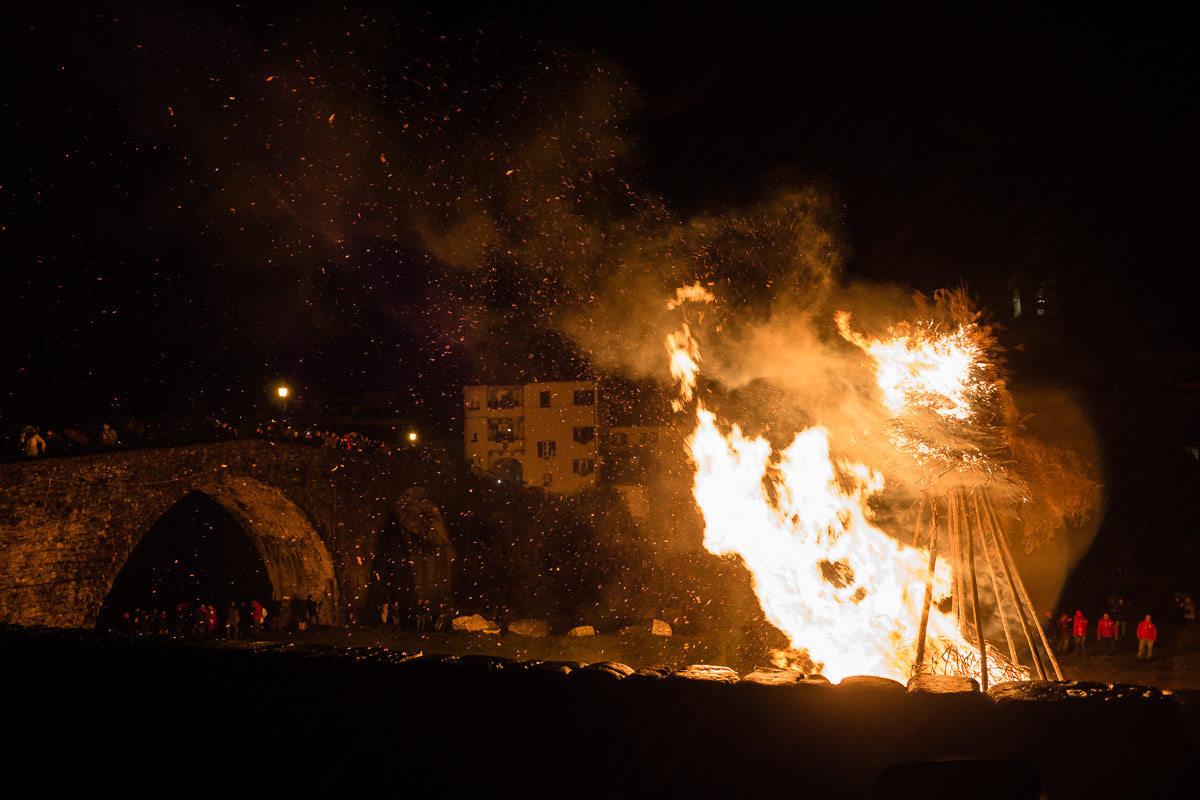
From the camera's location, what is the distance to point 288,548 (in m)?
21.6

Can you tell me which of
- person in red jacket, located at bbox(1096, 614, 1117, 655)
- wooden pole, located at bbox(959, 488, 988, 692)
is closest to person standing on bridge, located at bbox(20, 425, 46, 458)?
wooden pole, located at bbox(959, 488, 988, 692)

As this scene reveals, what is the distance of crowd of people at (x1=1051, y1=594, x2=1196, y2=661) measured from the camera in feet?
49.2

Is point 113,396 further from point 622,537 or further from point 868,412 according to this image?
point 868,412

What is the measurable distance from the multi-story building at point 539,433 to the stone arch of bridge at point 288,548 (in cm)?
2572

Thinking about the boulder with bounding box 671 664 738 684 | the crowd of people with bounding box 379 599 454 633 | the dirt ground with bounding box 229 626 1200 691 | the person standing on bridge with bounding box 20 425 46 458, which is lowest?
the crowd of people with bounding box 379 599 454 633

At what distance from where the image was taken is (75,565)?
13.7 meters

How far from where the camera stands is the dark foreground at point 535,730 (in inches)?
127

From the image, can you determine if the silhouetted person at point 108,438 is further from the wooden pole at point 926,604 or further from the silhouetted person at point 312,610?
the wooden pole at point 926,604

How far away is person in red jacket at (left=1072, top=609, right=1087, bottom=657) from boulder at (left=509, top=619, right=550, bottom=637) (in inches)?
566

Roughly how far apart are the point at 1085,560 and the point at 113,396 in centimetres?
3516

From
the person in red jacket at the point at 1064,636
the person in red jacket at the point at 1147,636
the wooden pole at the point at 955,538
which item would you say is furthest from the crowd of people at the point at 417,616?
the person in red jacket at the point at 1147,636

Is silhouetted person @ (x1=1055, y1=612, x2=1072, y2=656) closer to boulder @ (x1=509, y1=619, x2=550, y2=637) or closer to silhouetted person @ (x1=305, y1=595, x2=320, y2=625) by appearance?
boulder @ (x1=509, y1=619, x2=550, y2=637)

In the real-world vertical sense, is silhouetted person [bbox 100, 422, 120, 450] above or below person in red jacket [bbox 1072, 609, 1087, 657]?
above

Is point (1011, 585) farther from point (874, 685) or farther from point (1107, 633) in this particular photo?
point (1107, 633)
